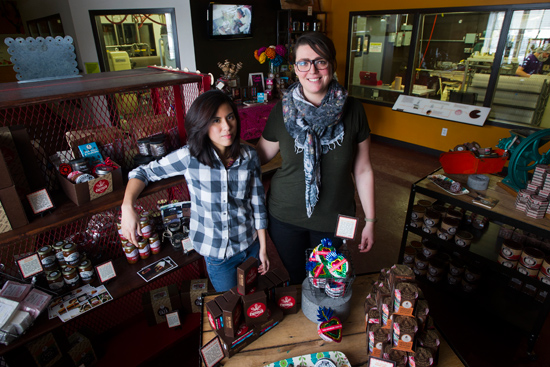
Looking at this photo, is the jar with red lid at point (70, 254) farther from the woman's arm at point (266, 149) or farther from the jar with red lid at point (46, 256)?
the woman's arm at point (266, 149)

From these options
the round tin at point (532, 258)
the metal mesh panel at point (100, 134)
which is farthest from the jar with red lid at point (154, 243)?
the round tin at point (532, 258)

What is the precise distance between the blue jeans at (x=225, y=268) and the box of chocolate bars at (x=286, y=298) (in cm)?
25

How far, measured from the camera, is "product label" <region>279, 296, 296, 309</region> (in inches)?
59.2

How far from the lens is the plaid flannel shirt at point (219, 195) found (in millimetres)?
1488

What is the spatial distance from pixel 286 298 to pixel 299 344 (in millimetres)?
189

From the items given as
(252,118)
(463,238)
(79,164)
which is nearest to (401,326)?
(463,238)

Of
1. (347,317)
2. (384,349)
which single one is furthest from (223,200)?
(384,349)

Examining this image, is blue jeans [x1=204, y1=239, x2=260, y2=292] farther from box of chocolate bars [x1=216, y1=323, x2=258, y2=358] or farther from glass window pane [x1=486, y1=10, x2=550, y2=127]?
glass window pane [x1=486, y1=10, x2=550, y2=127]

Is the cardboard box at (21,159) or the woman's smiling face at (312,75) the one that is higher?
the woman's smiling face at (312,75)

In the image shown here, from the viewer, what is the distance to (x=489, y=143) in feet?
15.7

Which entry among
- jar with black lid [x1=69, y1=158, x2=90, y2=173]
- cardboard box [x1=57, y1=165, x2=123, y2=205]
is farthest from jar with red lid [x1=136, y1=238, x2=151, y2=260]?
jar with black lid [x1=69, y1=158, x2=90, y2=173]

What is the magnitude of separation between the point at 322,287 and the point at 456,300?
5.45ft

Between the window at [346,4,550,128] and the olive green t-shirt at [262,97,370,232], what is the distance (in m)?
4.09

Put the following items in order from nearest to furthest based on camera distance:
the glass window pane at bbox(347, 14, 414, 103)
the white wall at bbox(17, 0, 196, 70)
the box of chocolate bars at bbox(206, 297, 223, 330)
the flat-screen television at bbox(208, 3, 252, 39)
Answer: the box of chocolate bars at bbox(206, 297, 223, 330), the white wall at bbox(17, 0, 196, 70), the flat-screen television at bbox(208, 3, 252, 39), the glass window pane at bbox(347, 14, 414, 103)
